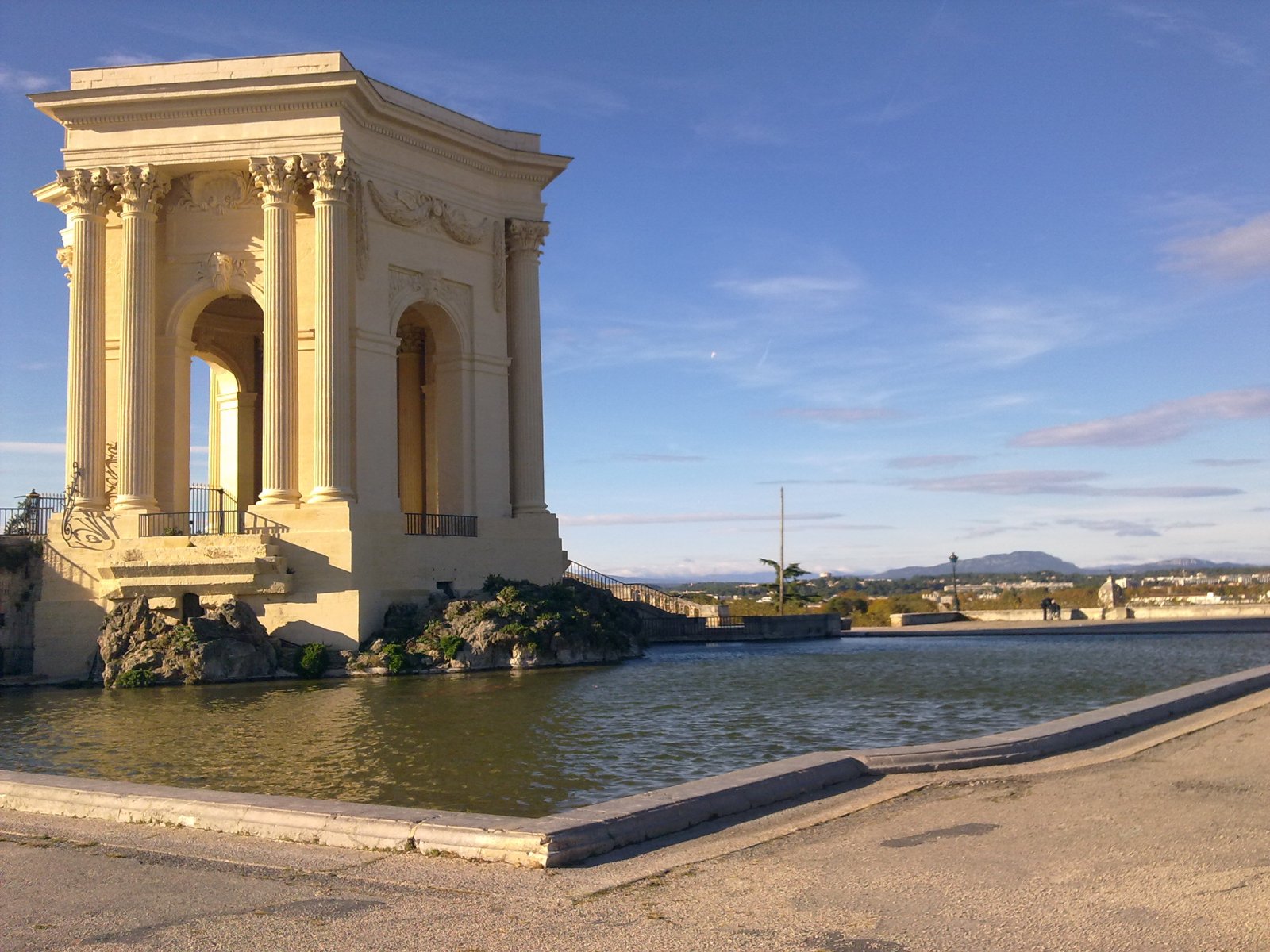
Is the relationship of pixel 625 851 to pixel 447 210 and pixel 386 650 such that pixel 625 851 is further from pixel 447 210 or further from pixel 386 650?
pixel 447 210

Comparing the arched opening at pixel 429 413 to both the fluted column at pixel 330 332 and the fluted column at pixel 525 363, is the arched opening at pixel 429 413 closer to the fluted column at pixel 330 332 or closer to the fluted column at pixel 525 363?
the fluted column at pixel 525 363

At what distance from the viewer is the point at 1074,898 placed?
23.8 ft

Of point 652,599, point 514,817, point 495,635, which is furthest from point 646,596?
point 514,817

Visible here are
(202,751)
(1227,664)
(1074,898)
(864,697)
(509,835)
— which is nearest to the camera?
(1074,898)

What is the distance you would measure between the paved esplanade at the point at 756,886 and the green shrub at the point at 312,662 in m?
20.1

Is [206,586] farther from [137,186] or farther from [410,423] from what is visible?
[410,423]

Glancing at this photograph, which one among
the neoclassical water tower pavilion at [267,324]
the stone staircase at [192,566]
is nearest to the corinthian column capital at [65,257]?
the neoclassical water tower pavilion at [267,324]

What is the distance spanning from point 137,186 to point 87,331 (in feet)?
13.8

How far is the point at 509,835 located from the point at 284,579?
2426cm

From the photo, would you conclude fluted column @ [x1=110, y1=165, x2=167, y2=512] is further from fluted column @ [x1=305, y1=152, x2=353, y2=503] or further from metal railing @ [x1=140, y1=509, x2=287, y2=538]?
fluted column @ [x1=305, y1=152, x2=353, y2=503]

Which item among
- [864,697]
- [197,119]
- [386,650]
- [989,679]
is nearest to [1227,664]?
[989,679]

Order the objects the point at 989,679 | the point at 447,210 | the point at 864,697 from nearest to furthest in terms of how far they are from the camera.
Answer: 1. the point at 864,697
2. the point at 989,679
3. the point at 447,210

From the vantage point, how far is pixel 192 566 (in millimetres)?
30891

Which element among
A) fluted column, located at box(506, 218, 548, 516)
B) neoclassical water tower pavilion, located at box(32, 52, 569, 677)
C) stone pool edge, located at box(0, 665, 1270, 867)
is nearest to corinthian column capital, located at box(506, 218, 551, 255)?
fluted column, located at box(506, 218, 548, 516)
